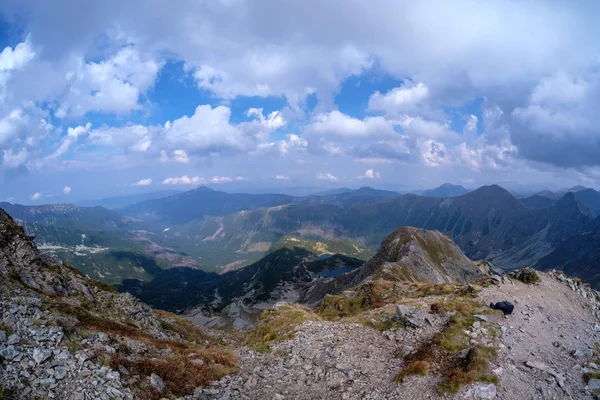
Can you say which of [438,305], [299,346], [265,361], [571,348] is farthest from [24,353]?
[571,348]

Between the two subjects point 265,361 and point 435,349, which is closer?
point 435,349

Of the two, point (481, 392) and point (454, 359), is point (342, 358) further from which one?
point (481, 392)

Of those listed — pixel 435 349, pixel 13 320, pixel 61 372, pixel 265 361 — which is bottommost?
pixel 265 361

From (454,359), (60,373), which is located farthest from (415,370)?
(60,373)

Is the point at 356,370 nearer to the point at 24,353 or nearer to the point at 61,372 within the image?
the point at 61,372

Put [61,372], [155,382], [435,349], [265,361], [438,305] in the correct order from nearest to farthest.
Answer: [61,372] < [155,382] < [435,349] < [265,361] < [438,305]
